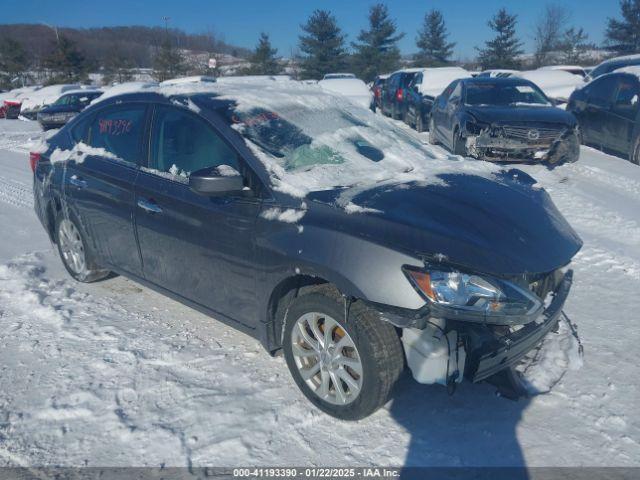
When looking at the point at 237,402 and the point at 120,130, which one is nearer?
the point at 237,402

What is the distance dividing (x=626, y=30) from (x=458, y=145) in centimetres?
3894

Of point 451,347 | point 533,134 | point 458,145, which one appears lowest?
point 451,347

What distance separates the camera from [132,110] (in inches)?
160

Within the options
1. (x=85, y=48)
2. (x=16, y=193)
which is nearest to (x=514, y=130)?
(x=16, y=193)

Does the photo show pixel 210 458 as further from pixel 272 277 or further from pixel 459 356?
pixel 459 356

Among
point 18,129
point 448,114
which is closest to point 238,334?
point 448,114

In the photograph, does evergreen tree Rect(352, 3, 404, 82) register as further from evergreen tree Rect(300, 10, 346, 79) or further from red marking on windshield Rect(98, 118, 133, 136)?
red marking on windshield Rect(98, 118, 133, 136)

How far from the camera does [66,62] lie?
44.9m

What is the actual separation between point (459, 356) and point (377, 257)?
618mm

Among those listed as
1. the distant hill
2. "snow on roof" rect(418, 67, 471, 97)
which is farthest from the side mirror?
the distant hill

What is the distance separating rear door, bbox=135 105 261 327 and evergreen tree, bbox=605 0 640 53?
44.3 metres

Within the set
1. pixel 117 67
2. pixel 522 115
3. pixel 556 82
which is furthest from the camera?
pixel 117 67

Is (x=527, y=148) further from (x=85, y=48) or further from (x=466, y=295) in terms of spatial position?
(x=85, y=48)

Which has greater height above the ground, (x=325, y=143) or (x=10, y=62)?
(x=10, y=62)
